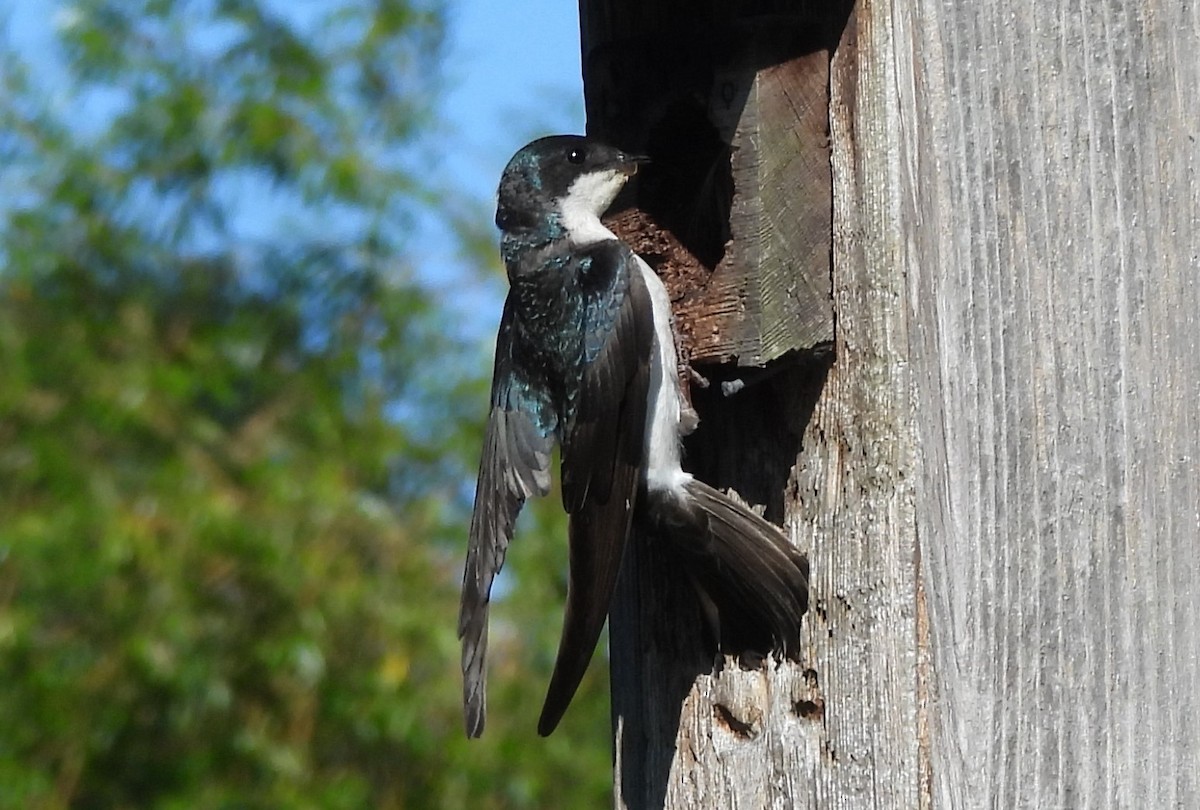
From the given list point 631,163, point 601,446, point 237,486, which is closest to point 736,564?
point 601,446

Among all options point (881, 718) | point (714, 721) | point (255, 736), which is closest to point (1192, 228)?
point (881, 718)

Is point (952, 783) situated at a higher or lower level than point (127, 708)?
lower

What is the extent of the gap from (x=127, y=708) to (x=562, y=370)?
7.24 ft

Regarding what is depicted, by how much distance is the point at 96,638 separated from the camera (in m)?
3.77

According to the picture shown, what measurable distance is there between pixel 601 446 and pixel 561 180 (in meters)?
0.47

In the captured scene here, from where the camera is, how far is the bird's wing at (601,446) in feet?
5.79

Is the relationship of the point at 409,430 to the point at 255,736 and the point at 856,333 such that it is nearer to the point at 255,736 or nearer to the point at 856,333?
the point at 255,736

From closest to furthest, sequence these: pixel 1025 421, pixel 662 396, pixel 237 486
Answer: pixel 1025 421
pixel 662 396
pixel 237 486

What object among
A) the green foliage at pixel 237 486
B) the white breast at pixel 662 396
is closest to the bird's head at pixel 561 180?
the white breast at pixel 662 396

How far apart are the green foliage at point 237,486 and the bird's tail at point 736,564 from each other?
2.12m

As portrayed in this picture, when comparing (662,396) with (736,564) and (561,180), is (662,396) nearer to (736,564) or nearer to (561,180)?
(736,564)

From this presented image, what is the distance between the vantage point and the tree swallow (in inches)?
68.5

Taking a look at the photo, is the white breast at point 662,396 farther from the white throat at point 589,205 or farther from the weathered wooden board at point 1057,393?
the weathered wooden board at point 1057,393

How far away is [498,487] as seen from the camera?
2.02 meters
